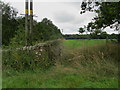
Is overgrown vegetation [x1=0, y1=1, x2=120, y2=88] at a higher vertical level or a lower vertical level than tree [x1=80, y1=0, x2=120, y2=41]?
lower

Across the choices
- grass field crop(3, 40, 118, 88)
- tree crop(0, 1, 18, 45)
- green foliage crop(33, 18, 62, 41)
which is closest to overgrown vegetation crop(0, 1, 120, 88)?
grass field crop(3, 40, 118, 88)

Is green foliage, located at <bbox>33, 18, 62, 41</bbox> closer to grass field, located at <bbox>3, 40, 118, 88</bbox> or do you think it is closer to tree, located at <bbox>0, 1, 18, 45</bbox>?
tree, located at <bbox>0, 1, 18, 45</bbox>

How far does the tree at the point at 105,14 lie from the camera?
5.84 metres

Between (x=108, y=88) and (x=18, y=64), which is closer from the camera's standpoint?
(x=108, y=88)

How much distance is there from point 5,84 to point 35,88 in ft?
2.93

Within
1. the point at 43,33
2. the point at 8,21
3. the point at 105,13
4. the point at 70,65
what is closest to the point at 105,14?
the point at 105,13

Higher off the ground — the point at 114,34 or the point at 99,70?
the point at 114,34

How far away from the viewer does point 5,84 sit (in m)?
3.41

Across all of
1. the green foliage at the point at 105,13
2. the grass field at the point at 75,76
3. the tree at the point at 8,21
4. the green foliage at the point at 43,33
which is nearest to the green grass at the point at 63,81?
the grass field at the point at 75,76

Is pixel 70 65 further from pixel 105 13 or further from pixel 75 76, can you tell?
pixel 105 13

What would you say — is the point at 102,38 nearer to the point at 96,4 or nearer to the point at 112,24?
the point at 112,24

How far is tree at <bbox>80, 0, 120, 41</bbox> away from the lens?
5.84 metres

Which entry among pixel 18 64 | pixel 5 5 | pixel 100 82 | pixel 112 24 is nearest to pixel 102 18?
pixel 112 24

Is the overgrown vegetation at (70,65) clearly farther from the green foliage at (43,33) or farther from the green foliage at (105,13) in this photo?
the green foliage at (43,33)
